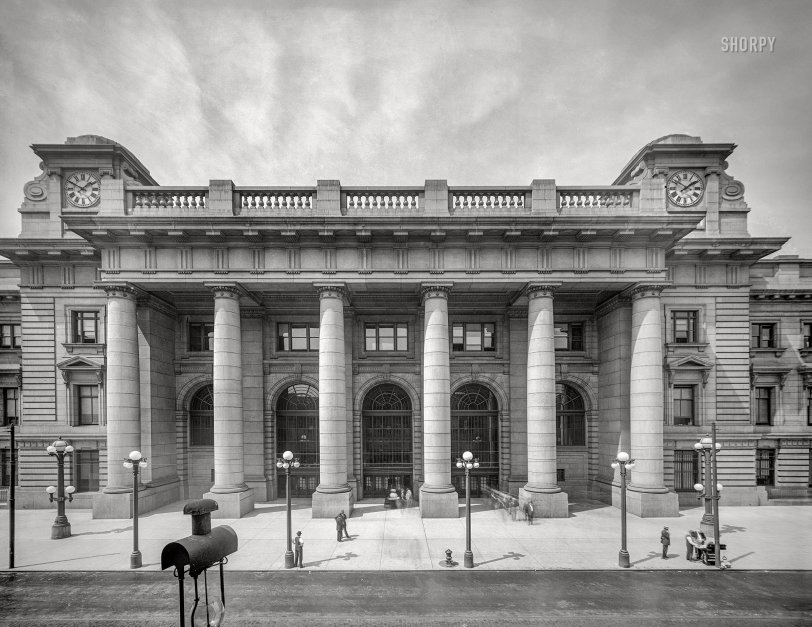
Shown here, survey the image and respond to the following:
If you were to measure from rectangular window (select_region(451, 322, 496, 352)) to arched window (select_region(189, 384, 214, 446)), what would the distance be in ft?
51.0

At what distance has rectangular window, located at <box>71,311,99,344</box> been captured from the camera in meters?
24.5

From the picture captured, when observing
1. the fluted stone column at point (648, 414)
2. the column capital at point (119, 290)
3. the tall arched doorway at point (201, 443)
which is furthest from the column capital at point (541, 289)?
the column capital at point (119, 290)

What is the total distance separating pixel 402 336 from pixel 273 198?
10945 mm

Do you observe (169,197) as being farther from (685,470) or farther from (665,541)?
(685,470)

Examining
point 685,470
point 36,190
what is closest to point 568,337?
point 685,470

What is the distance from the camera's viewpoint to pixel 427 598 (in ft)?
43.8

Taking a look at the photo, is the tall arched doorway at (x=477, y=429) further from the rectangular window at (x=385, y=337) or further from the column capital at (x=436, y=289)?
the column capital at (x=436, y=289)

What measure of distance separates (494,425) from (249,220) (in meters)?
18.4

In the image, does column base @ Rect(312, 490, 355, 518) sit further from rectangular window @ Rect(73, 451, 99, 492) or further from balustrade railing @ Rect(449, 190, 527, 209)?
balustrade railing @ Rect(449, 190, 527, 209)

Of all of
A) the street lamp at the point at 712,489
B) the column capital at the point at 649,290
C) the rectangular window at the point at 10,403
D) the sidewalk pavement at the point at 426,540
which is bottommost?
the sidewalk pavement at the point at 426,540

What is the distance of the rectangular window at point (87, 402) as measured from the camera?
24.4 metres

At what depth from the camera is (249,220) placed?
20578 mm

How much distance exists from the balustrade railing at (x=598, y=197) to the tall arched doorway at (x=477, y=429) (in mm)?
11908

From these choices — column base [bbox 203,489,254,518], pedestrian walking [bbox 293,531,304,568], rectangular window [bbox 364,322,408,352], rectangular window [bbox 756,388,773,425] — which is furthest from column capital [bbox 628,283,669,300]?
column base [bbox 203,489,254,518]
